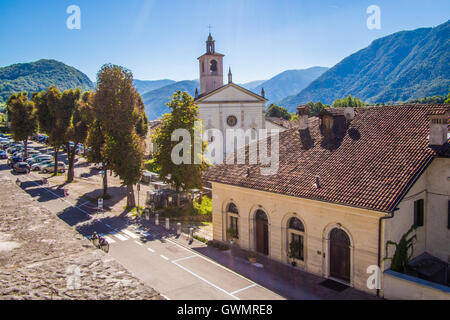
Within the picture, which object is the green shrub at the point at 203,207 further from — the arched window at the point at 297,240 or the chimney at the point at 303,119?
the arched window at the point at 297,240

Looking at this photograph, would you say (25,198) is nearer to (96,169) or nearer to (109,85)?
(109,85)

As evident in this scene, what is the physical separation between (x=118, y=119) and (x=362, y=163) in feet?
71.0

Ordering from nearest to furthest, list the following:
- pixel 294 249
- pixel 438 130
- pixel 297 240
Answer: pixel 438 130
pixel 294 249
pixel 297 240

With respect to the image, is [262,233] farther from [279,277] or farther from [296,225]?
[279,277]

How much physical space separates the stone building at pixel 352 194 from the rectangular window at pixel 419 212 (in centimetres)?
5

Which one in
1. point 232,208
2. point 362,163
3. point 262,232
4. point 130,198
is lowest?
point 262,232

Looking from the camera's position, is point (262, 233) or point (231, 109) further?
point (231, 109)

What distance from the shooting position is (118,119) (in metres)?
30.3

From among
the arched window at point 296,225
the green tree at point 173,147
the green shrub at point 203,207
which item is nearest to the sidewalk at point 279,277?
the arched window at point 296,225

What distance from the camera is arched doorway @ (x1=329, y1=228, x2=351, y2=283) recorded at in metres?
16.1

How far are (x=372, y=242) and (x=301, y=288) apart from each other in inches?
157

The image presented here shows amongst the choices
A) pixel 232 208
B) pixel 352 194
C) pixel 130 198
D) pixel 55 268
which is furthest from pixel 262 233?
pixel 55 268

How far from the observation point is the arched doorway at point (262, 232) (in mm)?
20094
